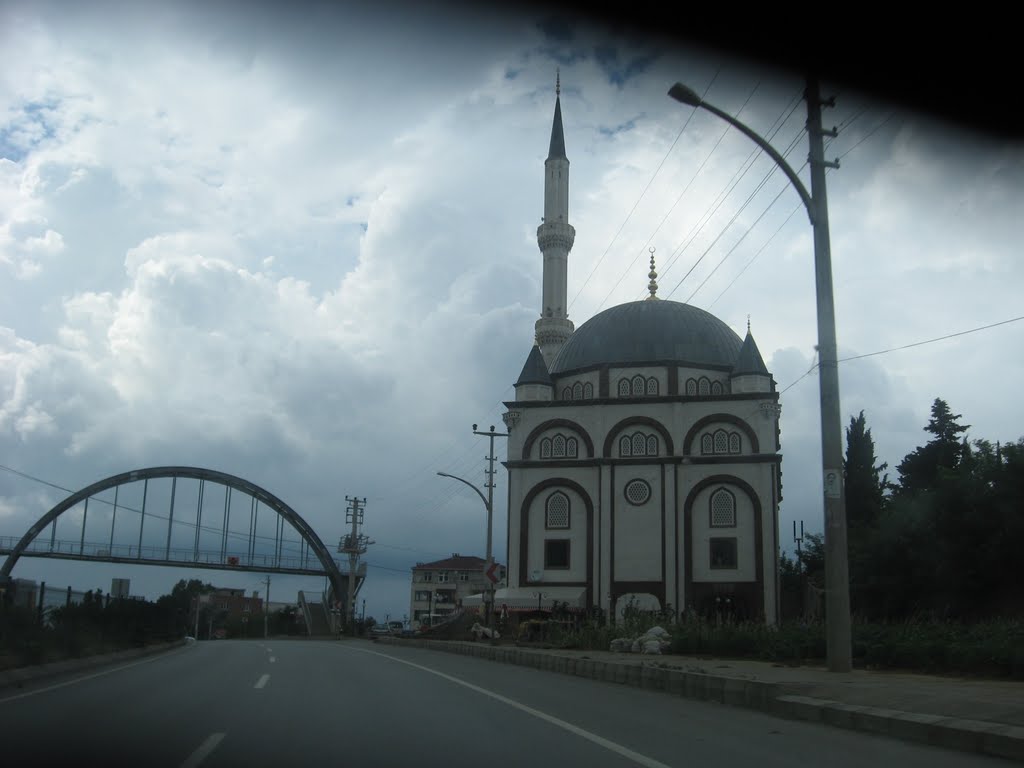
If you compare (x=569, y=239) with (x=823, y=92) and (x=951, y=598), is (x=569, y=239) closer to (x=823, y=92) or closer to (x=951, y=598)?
(x=951, y=598)

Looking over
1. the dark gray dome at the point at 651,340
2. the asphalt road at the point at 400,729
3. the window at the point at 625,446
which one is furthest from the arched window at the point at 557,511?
the asphalt road at the point at 400,729

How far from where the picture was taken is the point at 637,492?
177 ft

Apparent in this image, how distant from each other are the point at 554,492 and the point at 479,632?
50.1ft

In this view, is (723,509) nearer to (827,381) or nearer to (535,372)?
(535,372)

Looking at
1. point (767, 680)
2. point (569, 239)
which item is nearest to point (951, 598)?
point (767, 680)

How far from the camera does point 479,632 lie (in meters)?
41.0

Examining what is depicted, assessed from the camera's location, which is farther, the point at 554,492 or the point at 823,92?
the point at 554,492

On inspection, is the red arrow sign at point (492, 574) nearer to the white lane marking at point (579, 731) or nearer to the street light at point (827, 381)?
the white lane marking at point (579, 731)

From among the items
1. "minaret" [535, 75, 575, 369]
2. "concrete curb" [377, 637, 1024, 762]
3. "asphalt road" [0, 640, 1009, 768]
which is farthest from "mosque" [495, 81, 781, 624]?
"asphalt road" [0, 640, 1009, 768]

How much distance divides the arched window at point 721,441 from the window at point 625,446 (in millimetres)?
4726

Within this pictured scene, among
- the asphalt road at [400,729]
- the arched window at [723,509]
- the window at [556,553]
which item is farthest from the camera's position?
the window at [556,553]

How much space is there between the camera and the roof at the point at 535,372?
5766 cm

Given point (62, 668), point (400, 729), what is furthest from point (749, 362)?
point (400, 729)

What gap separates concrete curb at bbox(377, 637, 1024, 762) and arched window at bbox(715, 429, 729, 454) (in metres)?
34.0
